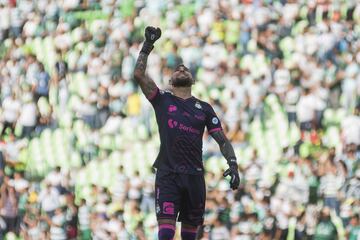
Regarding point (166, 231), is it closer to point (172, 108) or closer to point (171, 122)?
Result: point (171, 122)

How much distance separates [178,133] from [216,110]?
→ 8.87 meters

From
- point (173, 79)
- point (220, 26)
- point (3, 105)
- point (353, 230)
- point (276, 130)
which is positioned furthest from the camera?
point (3, 105)

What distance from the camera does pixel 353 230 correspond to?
1627 cm

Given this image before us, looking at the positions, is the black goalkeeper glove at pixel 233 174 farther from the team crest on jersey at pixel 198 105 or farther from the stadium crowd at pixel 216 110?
the stadium crowd at pixel 216 110

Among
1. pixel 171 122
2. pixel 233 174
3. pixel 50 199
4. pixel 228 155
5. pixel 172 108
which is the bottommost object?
pixel 50 199

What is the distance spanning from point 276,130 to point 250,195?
1.62 m

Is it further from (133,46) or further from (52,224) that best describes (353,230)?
(133,46)

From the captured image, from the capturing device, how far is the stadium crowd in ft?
56.0

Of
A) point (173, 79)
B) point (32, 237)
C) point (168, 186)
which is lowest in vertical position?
point (32, 237)

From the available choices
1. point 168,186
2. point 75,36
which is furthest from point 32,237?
point 168,186

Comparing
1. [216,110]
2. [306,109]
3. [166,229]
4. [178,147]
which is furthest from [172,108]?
[216,110]

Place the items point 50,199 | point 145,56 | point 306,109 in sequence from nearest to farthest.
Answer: point 145,56 < point 306,109 < point 50,199

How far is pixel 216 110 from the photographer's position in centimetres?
1891

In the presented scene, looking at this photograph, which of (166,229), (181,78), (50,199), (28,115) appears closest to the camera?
(181,78)
